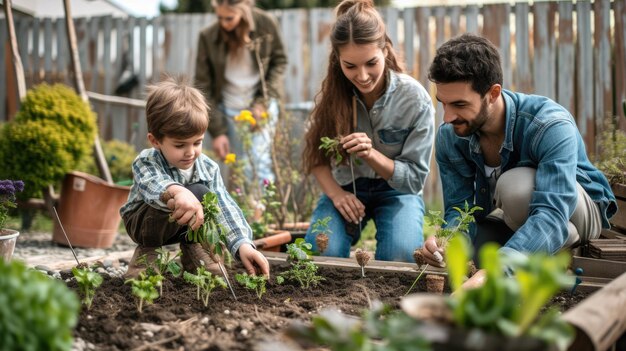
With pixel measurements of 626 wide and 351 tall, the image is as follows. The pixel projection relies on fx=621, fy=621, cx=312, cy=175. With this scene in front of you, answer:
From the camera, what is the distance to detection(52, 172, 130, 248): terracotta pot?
15.7 ft

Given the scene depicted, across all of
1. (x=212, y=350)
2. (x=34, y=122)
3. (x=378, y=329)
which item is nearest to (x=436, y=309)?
(x=378, y=329)

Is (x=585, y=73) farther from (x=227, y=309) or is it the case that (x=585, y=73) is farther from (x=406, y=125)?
(x=227, y=309)

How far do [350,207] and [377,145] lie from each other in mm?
414

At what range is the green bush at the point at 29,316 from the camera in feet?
4.08

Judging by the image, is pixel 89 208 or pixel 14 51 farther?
pixel 89 208

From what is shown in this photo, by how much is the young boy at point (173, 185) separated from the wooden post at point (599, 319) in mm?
1336

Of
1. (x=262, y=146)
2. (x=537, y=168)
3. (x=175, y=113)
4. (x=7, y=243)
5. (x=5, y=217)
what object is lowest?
(x=7, y=243)

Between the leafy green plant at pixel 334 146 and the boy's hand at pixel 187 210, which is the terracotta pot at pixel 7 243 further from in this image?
the leafy green plant at pixel 334 146

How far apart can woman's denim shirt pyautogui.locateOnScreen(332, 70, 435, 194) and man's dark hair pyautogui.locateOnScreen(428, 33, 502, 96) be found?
0.75m

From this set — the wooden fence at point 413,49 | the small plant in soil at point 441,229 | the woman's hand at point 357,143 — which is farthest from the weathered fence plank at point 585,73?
the small plant in soil at point 441,229

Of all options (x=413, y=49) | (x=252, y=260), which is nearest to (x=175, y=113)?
(x=252, y=260)

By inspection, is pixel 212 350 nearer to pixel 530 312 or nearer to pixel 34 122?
pixel 530 312

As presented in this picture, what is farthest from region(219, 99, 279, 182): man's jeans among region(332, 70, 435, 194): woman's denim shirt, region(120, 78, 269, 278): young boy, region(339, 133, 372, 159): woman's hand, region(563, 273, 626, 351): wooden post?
region(563, 273, 626, 351): wooden post

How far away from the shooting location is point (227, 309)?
222cm
